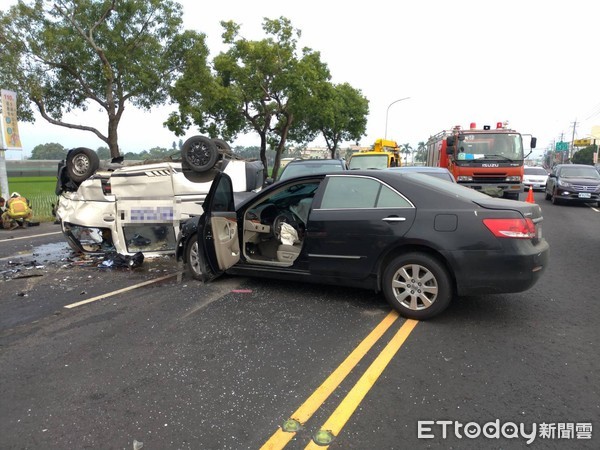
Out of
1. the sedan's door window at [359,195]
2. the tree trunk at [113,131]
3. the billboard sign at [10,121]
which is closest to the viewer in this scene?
the sedan's door window at [359,195]

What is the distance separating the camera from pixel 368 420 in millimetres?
2766

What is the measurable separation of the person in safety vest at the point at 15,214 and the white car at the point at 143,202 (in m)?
5.36

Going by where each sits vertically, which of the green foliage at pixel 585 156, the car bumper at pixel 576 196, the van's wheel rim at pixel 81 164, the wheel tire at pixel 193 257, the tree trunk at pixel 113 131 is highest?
the tree trunk at pixel 113 131

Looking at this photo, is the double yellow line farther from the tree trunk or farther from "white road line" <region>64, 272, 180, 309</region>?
the tree trunk

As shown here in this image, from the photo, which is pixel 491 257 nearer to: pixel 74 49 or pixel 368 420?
pixel 368 420

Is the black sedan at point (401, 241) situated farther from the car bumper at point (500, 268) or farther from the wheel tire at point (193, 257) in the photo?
the wheel tire at point (193, 257)

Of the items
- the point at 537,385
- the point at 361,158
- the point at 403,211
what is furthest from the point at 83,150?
the point at 361,158

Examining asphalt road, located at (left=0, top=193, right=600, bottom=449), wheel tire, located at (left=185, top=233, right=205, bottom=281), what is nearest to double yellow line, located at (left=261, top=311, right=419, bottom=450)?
asphalt road, located at (left=0, top=193, right=600, bottom=449)

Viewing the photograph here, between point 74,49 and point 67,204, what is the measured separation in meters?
11.8

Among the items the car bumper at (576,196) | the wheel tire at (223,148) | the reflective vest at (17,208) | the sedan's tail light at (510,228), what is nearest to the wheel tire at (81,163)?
the wheel tire at (223,148)

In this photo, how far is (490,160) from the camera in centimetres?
1405

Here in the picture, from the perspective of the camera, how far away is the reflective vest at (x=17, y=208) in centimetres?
1154

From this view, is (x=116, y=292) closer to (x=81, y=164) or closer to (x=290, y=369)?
(x=290, y=369)

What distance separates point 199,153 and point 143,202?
1.18 m
